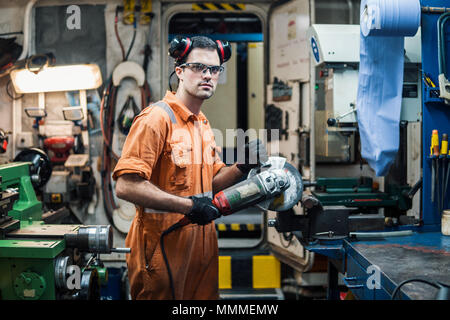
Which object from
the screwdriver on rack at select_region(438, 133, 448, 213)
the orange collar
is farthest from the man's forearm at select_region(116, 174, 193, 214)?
the screwdriver on rack at select_region(438, 133, 448, 213)

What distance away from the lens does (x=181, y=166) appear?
202 cm

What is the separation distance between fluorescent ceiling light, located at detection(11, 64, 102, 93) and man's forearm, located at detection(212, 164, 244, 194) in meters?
2.24

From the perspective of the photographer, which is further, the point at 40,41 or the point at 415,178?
the point at 40,41

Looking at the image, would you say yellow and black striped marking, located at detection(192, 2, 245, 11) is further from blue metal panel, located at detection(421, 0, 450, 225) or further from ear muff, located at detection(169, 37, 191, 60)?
ear muff, located at detection(169, 37, 191, 60)

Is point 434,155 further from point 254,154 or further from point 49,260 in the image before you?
point 49,260

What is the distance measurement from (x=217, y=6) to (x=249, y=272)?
2522 mm

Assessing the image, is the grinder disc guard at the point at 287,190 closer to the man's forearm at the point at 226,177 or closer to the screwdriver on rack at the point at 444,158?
the man's forearm at the point at 226,177

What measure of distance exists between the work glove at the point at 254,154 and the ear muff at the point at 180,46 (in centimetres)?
51

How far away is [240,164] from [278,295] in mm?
2176

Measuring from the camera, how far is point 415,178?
3.03 metres

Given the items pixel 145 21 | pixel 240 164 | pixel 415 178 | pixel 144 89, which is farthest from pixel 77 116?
pixel 415 178

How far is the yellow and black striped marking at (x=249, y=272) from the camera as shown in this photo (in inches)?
162

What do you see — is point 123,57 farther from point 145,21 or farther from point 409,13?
point 409,13

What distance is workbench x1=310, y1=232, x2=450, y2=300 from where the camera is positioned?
1741mm
